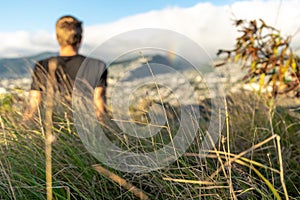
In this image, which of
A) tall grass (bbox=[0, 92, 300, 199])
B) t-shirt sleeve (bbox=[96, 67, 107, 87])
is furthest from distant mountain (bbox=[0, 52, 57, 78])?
tall grass (bbox=[0, 92, 300, 199])

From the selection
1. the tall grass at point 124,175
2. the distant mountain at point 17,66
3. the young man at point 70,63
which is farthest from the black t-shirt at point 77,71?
the tall grass at point 124,175

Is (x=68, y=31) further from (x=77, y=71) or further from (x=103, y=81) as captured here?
(x=103, y=81)

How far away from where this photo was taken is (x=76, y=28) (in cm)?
391

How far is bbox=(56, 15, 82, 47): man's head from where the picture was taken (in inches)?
152

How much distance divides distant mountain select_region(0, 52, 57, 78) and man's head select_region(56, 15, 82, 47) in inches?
9.0

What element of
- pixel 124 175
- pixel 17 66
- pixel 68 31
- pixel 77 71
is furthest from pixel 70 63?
pixel 124 175

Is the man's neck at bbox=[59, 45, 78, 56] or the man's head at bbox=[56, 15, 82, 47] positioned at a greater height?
the man's head at bbox=[56, 15, 82, 47]

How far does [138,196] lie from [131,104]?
1.34 m

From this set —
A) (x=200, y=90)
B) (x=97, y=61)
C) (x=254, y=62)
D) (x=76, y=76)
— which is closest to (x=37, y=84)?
(x=76, y=76)

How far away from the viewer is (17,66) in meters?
3.84

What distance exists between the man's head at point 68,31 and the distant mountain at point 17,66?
0.23m

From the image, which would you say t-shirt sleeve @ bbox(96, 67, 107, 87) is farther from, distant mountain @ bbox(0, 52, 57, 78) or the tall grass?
the tall grass

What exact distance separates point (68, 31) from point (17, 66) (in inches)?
24.5

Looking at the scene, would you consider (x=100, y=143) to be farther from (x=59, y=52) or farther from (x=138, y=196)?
(x=59, y=52)
